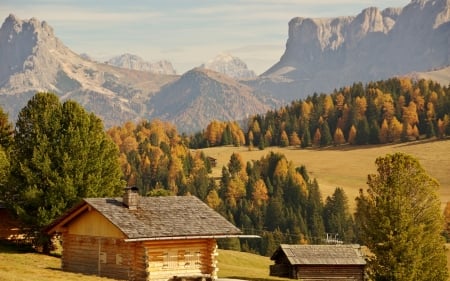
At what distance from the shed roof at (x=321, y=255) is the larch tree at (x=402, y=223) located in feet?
41.6

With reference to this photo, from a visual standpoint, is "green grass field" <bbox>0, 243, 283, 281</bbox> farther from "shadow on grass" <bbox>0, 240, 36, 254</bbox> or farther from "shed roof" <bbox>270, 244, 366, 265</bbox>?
"shed roof" <bbox>270, 244, 366, 265</bbox>

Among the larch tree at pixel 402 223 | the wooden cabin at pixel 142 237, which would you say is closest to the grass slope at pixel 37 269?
the wooden cabin at pixel 142 237

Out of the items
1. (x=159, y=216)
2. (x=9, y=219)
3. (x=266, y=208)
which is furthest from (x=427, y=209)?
(x=266, y=208)

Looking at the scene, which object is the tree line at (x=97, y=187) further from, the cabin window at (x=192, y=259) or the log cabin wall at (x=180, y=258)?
the cabin window at (x=192, y=259)

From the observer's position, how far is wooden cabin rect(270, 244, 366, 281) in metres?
74.1

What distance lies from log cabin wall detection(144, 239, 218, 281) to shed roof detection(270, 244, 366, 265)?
18.4 m

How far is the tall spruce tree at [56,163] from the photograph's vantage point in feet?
209

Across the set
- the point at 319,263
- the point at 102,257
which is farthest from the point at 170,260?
the point at 319,263

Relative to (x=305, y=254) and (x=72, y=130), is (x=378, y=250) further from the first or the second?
(x=72, y=130)

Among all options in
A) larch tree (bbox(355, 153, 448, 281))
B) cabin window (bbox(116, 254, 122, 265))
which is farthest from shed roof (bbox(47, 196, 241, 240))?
larch tree (bbox(355, 153, 448, 281))

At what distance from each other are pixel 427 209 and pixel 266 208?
445ft

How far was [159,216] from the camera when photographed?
180 feet

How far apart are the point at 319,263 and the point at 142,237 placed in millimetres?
26566

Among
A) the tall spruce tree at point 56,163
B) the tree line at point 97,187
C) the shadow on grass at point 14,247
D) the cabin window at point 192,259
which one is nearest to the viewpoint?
the cabin window at point 192,259
